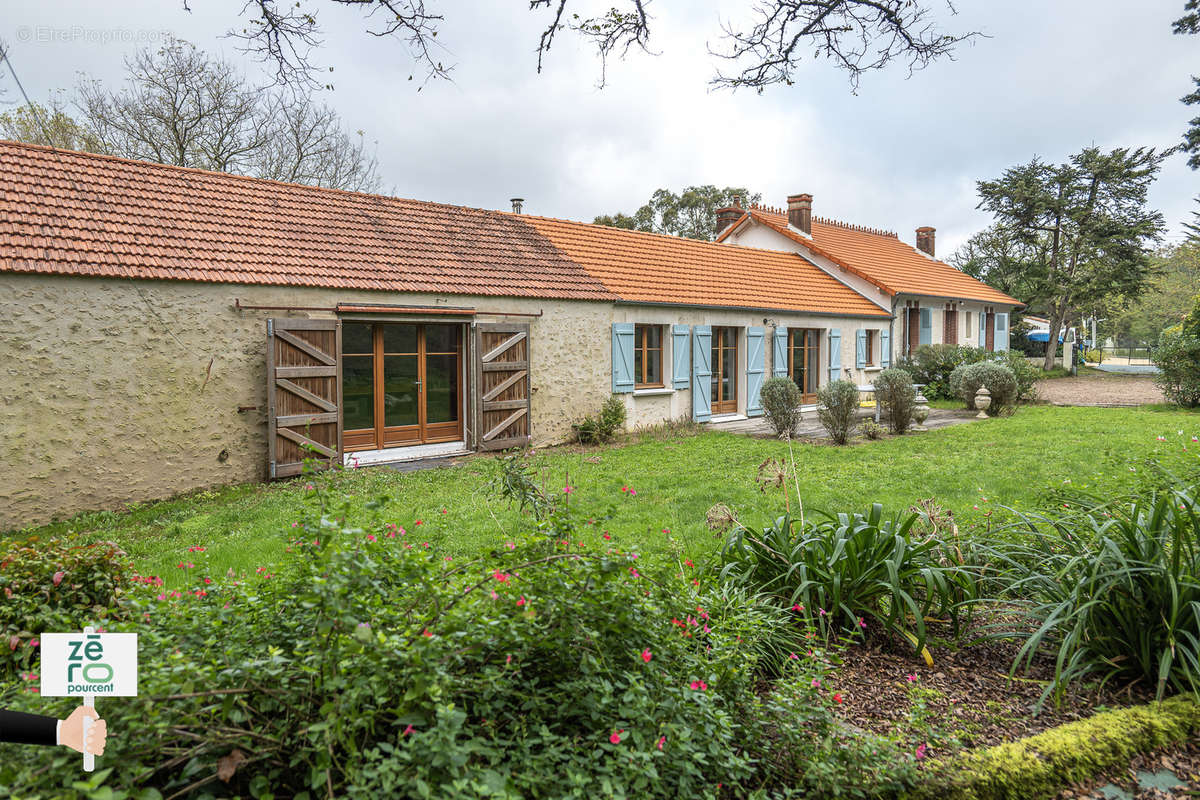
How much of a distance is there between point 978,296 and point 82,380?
2718 cm

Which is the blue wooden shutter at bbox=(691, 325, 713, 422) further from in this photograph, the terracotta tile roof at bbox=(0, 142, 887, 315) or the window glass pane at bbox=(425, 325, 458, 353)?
the window glass pane at bbox=(425, 325, 458, 353)

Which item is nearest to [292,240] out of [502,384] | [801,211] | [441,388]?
[441,388]

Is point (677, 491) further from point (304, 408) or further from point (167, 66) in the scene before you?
point (167, 66)

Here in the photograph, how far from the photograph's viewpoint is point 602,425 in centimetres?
1316

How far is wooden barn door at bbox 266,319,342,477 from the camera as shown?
9531 mm

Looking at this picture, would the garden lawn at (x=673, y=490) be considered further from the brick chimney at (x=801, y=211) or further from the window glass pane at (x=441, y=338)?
the brick chimney at (x=801, y=211)

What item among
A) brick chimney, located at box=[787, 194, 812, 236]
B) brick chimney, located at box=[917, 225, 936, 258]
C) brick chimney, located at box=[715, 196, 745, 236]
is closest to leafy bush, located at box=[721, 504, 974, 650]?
brick chimney, located at box=[787, 194, 812, 236]

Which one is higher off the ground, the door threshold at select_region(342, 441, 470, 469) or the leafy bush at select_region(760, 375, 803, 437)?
the leafy bush at select_region(760, 375, 803, 437)

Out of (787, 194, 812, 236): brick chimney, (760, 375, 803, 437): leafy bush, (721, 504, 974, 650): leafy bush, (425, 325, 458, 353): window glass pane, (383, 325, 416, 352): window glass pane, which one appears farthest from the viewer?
(787, 194, 812, 236): brick chimney

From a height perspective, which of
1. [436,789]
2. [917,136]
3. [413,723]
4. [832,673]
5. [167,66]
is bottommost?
[832,673]

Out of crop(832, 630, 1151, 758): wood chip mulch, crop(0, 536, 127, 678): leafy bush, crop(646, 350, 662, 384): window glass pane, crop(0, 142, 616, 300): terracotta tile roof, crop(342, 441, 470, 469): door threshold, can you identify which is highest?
crop(0, 142, 616, 300): terracotta tile roof

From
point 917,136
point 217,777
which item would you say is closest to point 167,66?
point 917,136

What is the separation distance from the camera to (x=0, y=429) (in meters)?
7.82

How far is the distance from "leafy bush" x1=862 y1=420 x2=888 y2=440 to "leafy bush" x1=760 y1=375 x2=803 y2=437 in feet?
4.31
